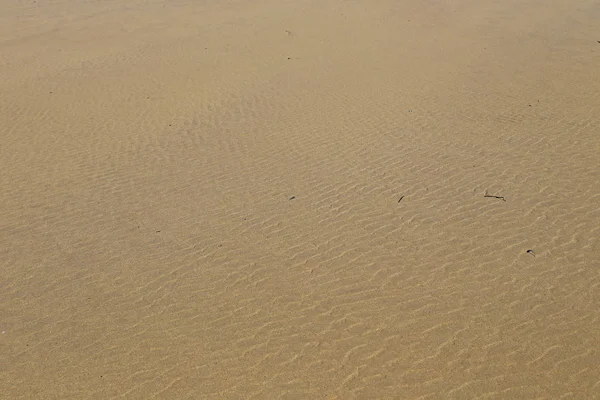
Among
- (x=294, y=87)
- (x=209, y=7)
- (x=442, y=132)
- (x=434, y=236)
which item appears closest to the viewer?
(x=434, y=236)

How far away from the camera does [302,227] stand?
7.79 m

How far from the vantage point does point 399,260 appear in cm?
701

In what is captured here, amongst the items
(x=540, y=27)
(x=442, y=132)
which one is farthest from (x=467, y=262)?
(x=540, y=27)

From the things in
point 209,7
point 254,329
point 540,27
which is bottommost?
point 209,7

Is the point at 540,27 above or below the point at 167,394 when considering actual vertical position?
below

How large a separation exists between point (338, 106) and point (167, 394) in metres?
8.22

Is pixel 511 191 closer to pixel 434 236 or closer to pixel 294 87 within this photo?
pixel 434 236

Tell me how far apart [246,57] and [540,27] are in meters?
9.18

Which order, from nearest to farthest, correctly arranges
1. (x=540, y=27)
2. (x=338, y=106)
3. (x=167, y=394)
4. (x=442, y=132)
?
(x=167, y=394), (x=442, y=132), (x=338, y=106), (x=540, y=27)

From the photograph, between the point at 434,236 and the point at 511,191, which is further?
the point at 511,191

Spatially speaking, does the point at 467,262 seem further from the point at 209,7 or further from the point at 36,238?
the point at 209,7

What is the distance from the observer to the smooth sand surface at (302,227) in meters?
5.59

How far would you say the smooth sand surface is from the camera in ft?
18.3

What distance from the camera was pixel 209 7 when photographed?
21719mm
